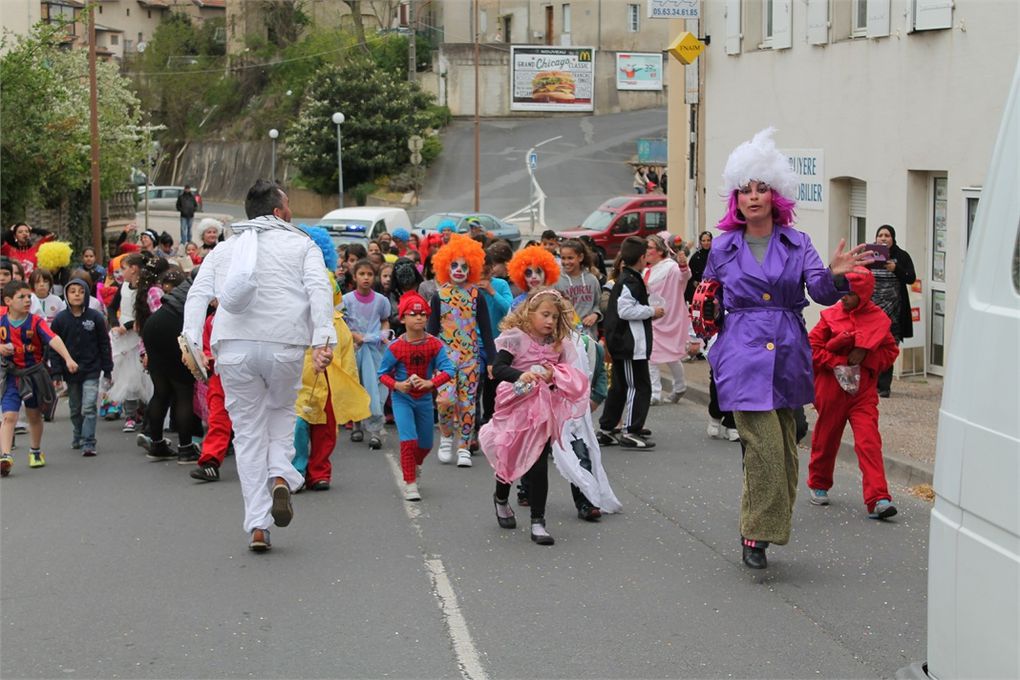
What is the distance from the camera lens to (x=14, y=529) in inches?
359

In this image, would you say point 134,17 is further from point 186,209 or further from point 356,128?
point 186,209

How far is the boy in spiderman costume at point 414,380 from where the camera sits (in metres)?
9.87

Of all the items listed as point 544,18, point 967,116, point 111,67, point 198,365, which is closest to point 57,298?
point 198,365

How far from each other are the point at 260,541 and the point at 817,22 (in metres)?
13.5

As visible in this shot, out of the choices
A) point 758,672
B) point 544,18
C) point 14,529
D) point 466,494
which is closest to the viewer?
point 758,672

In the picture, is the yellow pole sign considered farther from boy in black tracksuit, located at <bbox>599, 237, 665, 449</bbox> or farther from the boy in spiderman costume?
the boy in spiderman costume

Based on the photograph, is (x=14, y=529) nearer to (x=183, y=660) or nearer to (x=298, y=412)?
(x=298, y=412)

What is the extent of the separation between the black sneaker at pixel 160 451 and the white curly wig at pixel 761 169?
6.37m

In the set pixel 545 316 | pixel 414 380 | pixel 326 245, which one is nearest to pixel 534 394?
pixel 545 316

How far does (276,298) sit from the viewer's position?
25.5 feet

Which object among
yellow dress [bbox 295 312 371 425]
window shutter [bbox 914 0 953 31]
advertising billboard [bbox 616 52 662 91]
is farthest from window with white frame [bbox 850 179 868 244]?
advertising billboard [bbox 616 52 662 91]

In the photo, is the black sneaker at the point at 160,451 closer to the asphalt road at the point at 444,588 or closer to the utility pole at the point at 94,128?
the asphalt road at the point at 444,588

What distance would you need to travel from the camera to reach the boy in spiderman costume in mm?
9867

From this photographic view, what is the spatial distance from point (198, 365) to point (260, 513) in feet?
2.97
